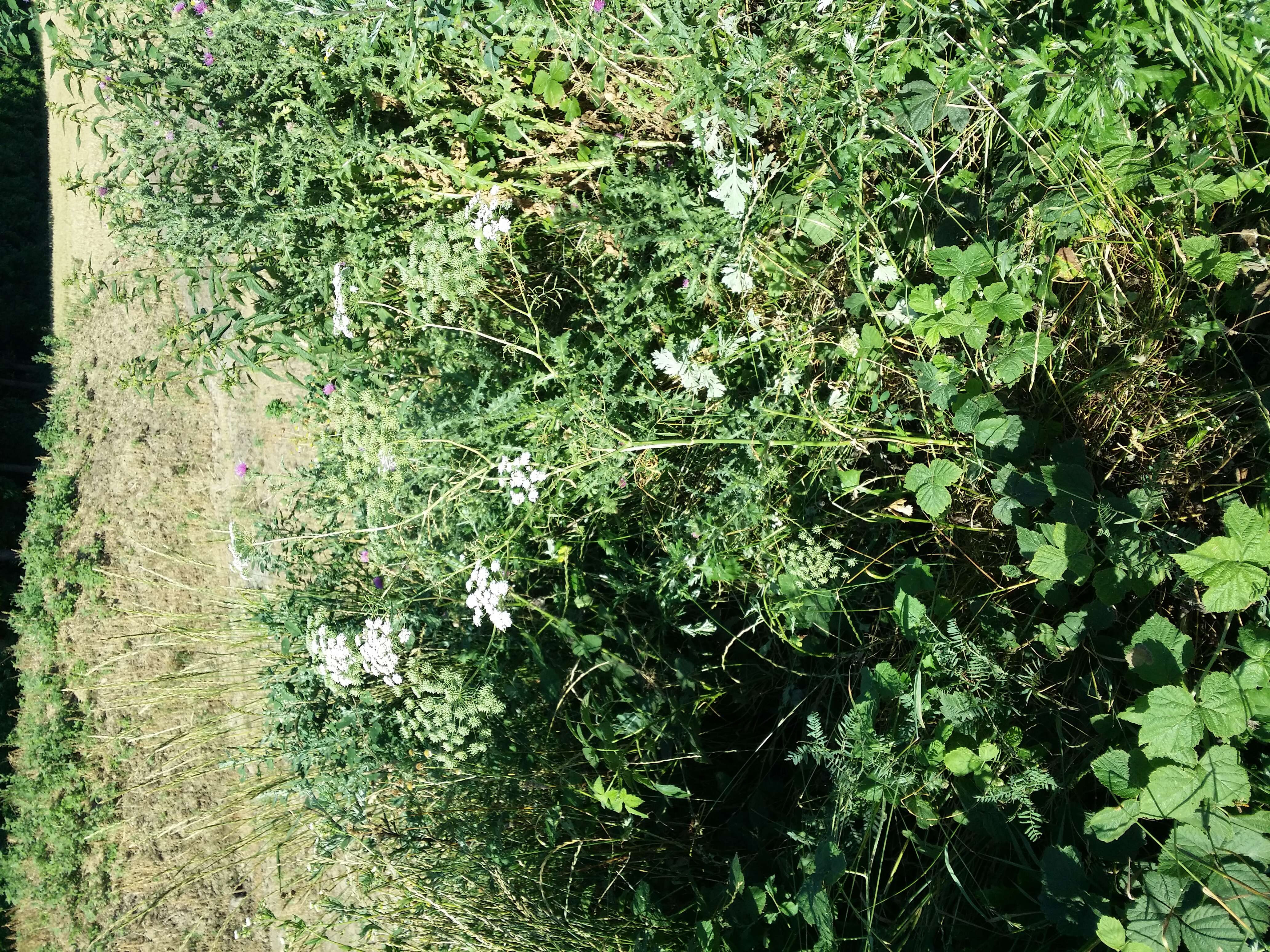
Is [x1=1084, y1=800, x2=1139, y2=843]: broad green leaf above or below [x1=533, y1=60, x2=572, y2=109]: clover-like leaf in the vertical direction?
below

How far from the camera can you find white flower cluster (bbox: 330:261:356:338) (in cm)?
211

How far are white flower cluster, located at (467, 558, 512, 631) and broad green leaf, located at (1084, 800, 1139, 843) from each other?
1281 millimetres

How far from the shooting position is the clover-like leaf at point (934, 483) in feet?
5.76

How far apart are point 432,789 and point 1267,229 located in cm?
241

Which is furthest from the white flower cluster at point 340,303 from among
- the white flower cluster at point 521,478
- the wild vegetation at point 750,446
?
the white flower cluster at point 521,478

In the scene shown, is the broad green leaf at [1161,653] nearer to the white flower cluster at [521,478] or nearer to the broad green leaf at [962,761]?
the broad green leaf at [962,761]

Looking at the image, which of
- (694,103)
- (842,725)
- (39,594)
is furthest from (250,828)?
(694,103)

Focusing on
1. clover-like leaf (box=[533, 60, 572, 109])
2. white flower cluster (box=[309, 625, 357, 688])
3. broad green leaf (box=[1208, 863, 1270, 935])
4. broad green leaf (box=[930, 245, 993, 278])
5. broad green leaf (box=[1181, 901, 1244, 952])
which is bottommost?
white flower cluster (box=[309, 625, 357, 688])

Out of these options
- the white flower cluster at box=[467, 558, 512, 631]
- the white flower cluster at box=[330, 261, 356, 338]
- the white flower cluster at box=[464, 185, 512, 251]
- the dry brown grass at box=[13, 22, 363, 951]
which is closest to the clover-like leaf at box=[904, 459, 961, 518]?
the white flower cluster at box=[467, 558, 512, 631]

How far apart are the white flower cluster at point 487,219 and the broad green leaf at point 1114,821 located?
1854mm

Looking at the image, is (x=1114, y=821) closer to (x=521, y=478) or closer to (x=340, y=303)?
(x=521, y=478)

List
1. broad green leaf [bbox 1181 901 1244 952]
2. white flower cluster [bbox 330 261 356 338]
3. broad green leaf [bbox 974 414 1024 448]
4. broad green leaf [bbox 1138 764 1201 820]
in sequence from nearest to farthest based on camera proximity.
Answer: broad green leaf [bbox 1181 901 1244 952] < broad green leaf [bbox 1138 764 1201 820] < broad green leaf [bbox 974 414 1024 448] < white flower cluster [bbox 330 261 356 338]

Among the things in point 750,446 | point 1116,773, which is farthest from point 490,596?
point 1116,773

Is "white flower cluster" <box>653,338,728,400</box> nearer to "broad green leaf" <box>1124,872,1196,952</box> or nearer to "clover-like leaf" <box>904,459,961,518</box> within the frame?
"clover-like leaf" <box>904,459,961,518</box>
